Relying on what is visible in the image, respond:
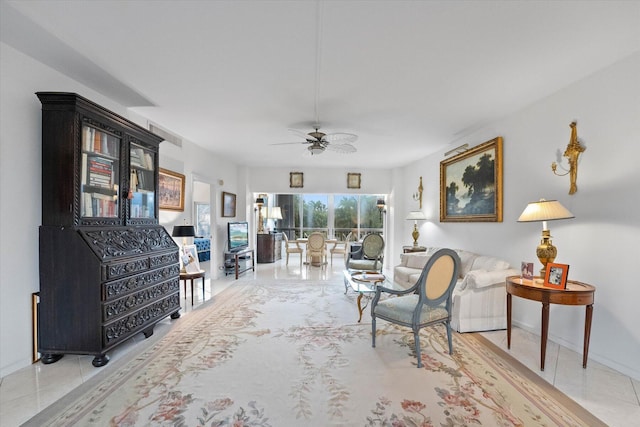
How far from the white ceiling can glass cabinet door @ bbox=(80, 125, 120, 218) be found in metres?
0.62

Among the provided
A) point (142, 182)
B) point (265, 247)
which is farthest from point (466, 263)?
point (265, 247)

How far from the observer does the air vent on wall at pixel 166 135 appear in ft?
14.2

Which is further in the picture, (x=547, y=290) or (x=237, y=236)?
(x=237, y=236)

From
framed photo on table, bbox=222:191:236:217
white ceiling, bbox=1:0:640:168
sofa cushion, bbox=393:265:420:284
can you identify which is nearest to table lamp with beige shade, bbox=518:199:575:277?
white ceiling, bbox=1:0:640:168

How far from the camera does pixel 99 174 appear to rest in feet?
9.40

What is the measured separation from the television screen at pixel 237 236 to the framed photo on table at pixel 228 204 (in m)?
0.38

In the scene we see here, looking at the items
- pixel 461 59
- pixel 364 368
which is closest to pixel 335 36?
pixel 461 59

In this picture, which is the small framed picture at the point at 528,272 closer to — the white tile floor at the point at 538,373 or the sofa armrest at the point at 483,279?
the sofa armrest at the point at 483,279

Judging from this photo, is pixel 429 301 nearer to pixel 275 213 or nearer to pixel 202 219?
pixel 275 213

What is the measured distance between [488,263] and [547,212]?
1.44m

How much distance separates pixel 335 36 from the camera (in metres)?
2.20

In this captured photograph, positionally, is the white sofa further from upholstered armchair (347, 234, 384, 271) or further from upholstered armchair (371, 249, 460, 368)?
upholstered armchair (347, 234, 384, 271)

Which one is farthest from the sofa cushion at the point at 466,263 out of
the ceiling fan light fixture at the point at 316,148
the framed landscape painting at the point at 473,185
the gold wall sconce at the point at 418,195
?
the ceiling fan light fixture at the point at 316,148

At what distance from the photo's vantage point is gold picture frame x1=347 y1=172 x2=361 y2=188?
26.8 ft
